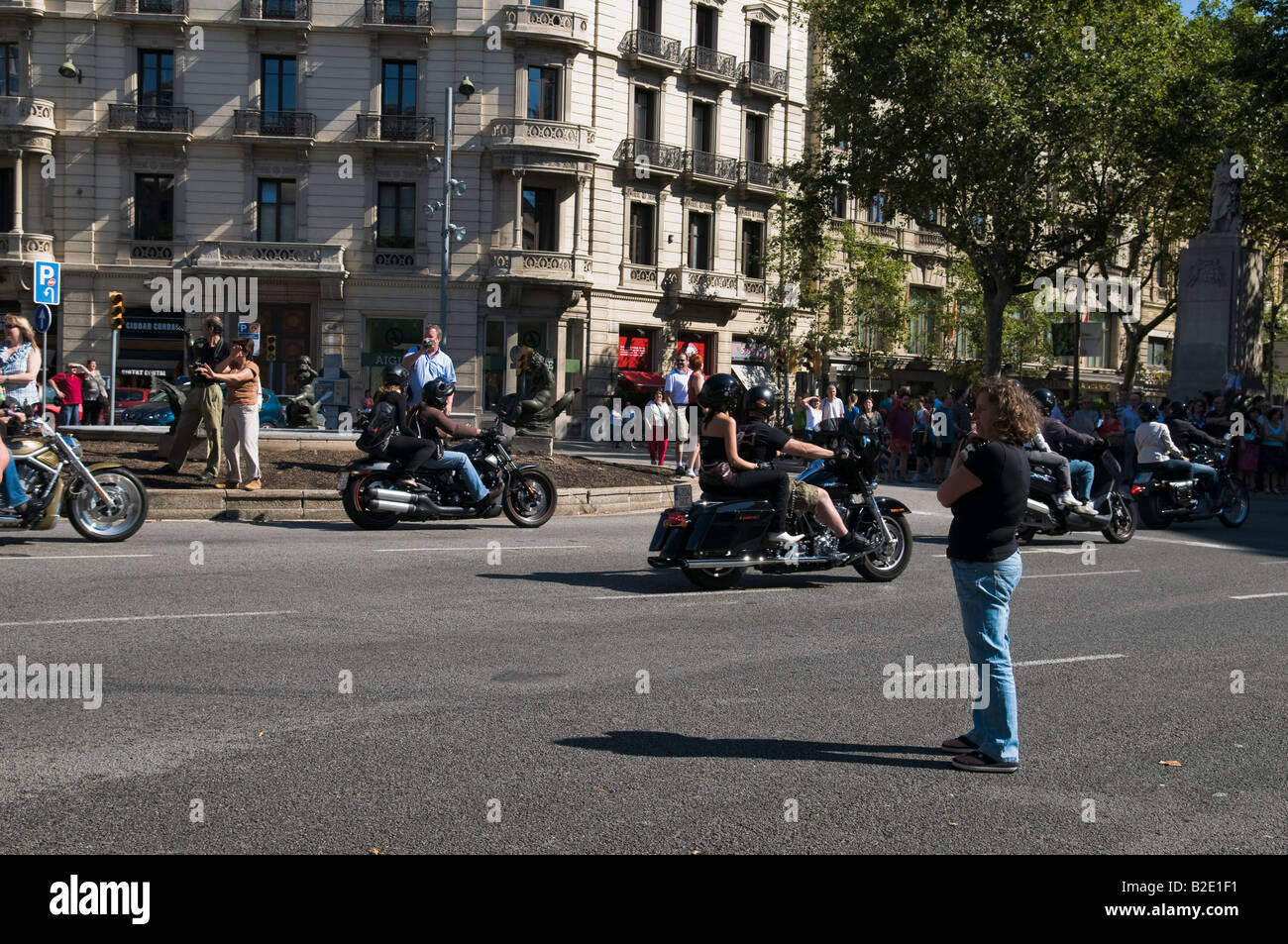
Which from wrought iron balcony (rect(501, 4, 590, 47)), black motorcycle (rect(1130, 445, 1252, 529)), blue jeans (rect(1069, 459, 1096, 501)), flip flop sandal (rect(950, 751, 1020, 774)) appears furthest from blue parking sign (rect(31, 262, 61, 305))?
wrought iron balcony (rect(501, 4, 590, 47))

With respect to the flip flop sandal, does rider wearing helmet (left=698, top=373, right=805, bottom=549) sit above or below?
above

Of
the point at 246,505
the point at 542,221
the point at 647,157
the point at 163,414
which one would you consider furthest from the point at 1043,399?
the point at 647,157

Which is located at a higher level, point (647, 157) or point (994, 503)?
point (647, 157)

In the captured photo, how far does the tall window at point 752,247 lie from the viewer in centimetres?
4684

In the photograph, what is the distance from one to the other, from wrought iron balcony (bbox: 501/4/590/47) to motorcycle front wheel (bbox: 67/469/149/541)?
102 feet

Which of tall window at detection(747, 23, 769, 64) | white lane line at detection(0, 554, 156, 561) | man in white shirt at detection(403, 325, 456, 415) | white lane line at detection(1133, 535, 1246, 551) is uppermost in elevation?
tall window at detection(747, 23, 769, 64)

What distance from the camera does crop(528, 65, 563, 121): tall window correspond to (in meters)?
40.3

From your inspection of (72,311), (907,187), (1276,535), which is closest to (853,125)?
(907,187)

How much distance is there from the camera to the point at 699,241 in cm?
4547

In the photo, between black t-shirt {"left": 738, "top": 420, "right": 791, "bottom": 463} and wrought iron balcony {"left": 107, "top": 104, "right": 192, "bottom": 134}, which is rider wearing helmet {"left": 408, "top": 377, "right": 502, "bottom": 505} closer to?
black t-shirt {"left": 738, "top": 420, "right": 791, "bottom": 463}

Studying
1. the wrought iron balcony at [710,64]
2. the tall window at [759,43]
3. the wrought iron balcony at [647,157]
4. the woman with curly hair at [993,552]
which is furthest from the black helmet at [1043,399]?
the tall window at [759,43]

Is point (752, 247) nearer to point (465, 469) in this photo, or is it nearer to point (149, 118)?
point (149, 118)

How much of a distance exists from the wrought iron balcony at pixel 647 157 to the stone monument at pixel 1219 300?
57.3ft

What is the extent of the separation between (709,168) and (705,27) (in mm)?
4922
